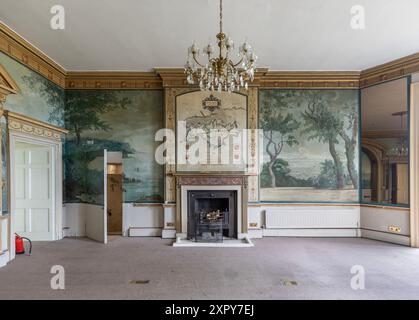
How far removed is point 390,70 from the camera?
18.4ft

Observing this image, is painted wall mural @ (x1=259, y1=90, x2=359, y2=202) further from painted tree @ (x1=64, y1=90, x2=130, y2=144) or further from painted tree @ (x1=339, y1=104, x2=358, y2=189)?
painted tree @ (x1=64, y1=90, x2=130, y2=144)

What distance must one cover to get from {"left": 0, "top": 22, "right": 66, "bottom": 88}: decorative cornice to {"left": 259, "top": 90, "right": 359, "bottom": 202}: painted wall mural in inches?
178

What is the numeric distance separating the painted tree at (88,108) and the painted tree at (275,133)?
3223 mm

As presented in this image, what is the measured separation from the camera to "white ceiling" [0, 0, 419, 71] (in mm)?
3688

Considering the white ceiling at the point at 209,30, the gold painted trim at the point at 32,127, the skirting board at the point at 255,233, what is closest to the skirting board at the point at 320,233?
the skirting board at the point at 255,233

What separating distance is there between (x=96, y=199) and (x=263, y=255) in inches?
149

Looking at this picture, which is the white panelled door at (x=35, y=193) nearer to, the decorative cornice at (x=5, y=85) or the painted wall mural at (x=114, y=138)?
the painted wall mural at (x=114, y=138)

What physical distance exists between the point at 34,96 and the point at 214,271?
457 cm

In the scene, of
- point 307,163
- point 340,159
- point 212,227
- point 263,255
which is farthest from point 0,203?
point 340,159

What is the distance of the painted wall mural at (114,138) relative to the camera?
6.11 meters

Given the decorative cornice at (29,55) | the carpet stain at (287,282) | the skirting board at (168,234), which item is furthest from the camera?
the skirting board at (168,234)

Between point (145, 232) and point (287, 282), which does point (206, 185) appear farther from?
point (287, 282)

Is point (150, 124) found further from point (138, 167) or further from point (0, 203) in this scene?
point (0, 203)

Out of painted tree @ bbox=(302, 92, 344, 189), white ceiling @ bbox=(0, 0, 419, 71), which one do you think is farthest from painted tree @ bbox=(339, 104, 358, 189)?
white ceiling @ bbox=(0, 0, 419, 71)
